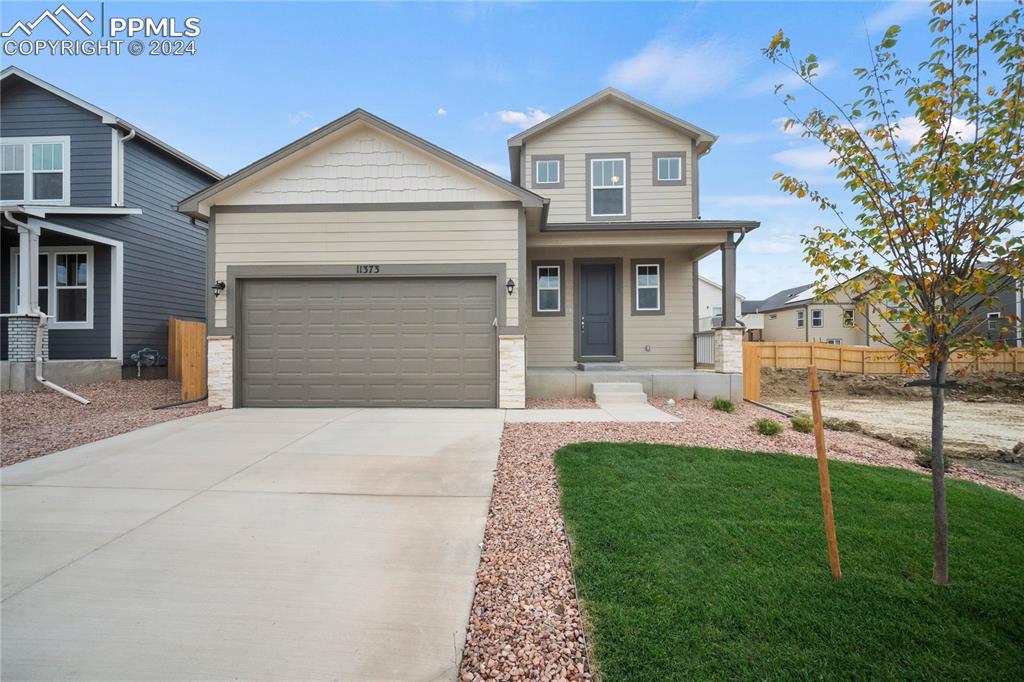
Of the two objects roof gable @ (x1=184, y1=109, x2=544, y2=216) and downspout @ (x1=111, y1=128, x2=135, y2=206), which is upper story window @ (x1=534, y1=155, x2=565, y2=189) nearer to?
roof gable @ (x1=184, y1=109, x2=544, y2=216)

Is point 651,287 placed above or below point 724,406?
above

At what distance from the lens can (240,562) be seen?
2.64 meters

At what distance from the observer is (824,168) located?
9.23 feet

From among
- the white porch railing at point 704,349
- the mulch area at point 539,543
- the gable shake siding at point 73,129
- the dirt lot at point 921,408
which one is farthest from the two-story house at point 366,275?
the dirt lot at point 921,408

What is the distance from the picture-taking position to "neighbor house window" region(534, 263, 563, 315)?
10.9m

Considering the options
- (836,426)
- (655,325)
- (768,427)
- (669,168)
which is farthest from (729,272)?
(768,427)

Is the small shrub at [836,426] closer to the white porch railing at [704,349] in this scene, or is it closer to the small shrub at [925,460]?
the small shrub at [925,460]

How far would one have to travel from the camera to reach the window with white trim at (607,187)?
11.1 m

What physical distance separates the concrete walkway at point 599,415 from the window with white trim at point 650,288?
371cm

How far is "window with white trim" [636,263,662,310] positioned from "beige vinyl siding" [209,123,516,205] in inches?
179

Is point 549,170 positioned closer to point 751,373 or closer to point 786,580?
point 751,373

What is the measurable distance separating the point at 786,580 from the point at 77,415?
32.2 ft

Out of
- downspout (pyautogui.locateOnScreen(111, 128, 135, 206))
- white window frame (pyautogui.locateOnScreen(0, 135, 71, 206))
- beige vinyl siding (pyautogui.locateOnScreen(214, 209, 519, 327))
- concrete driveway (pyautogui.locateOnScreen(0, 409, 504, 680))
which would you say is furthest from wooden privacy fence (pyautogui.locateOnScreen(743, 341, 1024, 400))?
white window frame (pyautogui.locateOnScreen(0, 135, 71, 206))

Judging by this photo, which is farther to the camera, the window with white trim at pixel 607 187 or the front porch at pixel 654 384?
the window with white trim at pixel 607 187
